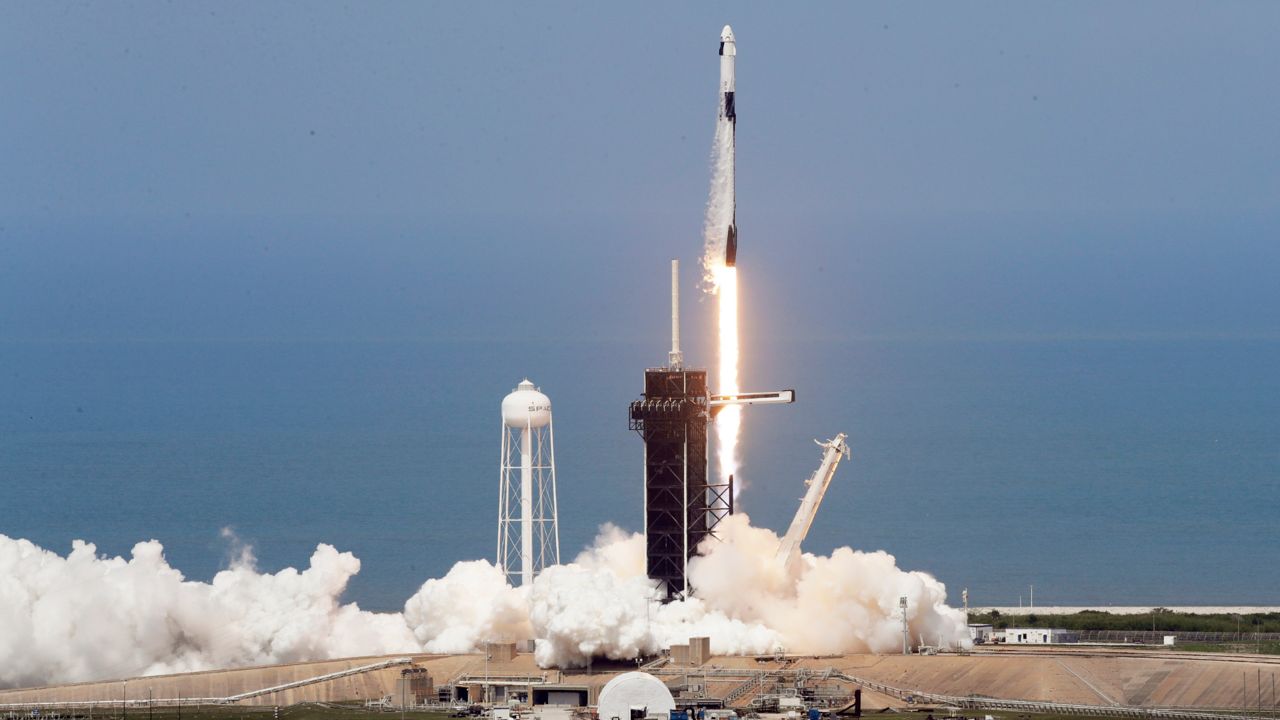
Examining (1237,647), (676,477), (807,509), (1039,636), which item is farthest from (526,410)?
(1237,647)

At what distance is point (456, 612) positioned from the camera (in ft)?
295

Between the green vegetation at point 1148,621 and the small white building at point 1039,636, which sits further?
the green vegetation at point 1148,621

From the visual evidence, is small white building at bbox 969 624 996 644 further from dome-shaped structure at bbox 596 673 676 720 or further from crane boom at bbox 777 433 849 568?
dome-shaped structure at bbox 596 673 676 720

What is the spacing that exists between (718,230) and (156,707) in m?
20.2

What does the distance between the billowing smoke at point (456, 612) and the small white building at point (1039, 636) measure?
3864mm

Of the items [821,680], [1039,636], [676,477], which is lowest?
[821,680]

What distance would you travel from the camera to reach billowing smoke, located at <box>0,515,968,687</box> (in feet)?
282

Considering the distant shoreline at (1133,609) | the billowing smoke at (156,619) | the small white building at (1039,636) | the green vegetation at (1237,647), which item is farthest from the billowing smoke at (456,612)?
the distant shoreline at (1133,609)

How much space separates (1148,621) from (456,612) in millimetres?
21345

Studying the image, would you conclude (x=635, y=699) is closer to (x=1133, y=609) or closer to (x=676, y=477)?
(x=676, y=477)

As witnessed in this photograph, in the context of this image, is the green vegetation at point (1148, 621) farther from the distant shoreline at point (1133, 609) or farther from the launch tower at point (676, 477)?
the launch tower at point (676, 477)

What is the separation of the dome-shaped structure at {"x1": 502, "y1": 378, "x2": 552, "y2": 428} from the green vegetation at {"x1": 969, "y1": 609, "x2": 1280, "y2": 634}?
53.5 ft

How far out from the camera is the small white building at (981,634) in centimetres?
9062

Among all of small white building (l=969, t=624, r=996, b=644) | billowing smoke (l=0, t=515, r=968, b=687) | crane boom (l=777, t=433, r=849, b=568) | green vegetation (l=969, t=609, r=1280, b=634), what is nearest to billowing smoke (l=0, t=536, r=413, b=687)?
billowing smoke (l=0, t=515, r=968, b=687)
